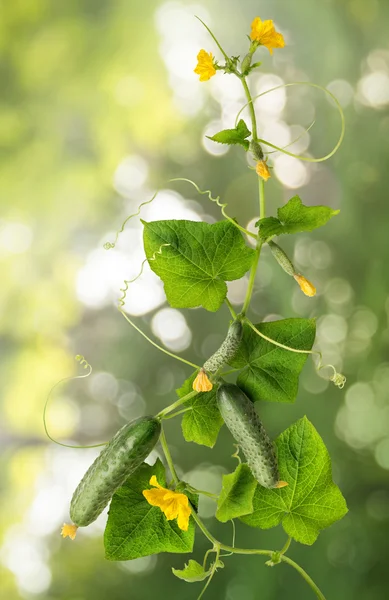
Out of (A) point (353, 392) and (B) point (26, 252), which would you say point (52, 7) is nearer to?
(B) point (26, 252)

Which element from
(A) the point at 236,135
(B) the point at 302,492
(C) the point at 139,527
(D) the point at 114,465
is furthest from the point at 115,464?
(A) the point at 236,135

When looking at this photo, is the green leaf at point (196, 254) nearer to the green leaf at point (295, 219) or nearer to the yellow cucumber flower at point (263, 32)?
the green leaf at point (295, 219)

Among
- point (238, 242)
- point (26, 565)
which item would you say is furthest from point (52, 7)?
point (26, 565)

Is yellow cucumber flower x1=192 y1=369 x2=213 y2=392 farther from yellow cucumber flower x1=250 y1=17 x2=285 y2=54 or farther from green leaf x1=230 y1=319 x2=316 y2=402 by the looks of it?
yellow cucumber flower x1=250 y1=17 x2=285 y2=54

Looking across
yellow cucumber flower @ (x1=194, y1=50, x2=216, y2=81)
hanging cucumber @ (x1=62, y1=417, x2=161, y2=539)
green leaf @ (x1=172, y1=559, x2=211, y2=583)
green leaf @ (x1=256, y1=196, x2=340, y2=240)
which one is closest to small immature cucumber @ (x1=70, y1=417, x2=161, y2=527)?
hanging cucumber @ (x1=62, y1=417, x2=161, y2=539)

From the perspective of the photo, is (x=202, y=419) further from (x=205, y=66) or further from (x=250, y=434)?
(x=205, y=66)

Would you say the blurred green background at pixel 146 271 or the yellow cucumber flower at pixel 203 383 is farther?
the blurred green background at pixel 146 271

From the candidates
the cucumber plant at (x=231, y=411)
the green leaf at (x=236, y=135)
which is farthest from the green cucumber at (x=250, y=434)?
the green leaf at (x=236, y=135)
